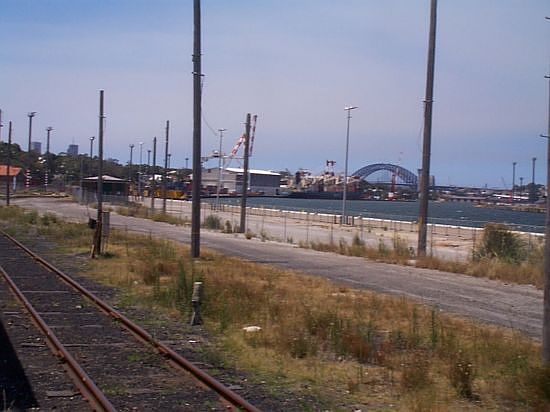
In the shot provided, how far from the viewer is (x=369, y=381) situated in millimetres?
12109

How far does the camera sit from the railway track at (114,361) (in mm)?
10586

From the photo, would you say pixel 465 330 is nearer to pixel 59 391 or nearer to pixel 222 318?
pixel 222 318

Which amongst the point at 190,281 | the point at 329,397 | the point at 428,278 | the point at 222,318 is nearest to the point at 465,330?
the point at 222,318

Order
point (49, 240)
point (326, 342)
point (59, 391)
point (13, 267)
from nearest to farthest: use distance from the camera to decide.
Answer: point (59, 391)
point (326, 342)
point (13, 267)
point (49, 240)

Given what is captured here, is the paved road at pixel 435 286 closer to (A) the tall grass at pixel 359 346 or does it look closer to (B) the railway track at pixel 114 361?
(A) the tall grass at pixel 359 346

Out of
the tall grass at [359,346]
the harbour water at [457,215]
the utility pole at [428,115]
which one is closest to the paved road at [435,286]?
the tall grass at [359,346]

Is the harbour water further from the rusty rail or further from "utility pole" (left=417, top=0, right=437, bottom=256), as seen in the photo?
the rusty rail

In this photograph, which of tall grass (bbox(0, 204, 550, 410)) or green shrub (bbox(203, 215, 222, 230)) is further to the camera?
green shrub (bbox(203, 215, 222, 230))

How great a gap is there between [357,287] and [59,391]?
14802 millimetres

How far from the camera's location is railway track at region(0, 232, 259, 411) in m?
10.6

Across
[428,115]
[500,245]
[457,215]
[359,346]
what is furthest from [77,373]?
[457,215]

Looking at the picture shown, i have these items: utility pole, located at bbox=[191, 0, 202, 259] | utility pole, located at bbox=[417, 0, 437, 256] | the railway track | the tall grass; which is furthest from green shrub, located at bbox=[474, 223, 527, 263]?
the railway track

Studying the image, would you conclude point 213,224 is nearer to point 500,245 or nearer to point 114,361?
point 500,245

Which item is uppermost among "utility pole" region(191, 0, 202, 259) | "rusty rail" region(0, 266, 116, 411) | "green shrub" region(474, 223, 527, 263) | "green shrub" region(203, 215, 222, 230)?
"utility pole" region(191, 0, 202, 259)
